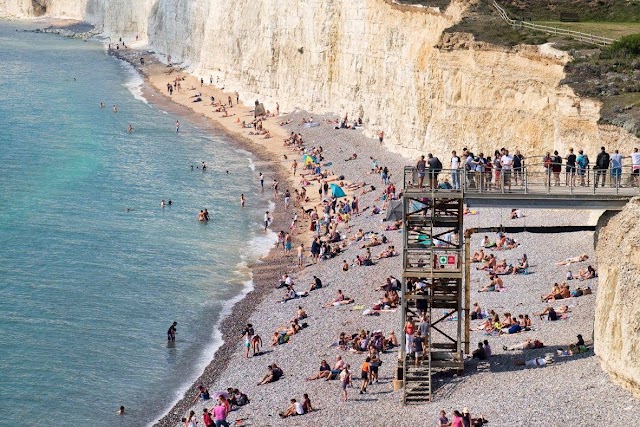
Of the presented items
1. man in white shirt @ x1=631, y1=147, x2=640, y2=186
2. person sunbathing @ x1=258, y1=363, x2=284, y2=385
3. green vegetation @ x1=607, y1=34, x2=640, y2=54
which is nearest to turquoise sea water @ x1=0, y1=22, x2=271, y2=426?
person sunbathing @ x1=258, y1=363, x2=284, y2=385

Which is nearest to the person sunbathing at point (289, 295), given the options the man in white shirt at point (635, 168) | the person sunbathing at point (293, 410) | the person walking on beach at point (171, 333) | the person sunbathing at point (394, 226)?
the person walking on beach at point (171, 333)

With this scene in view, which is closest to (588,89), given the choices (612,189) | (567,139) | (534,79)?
(567,139)

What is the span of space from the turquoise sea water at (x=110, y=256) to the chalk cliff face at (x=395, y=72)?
790 centimetres

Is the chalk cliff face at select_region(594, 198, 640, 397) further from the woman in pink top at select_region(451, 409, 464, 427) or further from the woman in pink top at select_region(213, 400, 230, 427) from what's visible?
the woman in pink top at select_region(213, 400, 230, 427)

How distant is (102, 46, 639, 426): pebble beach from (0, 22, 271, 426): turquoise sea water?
1.59m

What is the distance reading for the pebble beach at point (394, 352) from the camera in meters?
24.9

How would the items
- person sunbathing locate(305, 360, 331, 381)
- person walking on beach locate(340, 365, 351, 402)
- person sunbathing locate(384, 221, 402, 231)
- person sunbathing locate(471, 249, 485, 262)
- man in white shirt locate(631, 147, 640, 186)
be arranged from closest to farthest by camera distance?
man in white shirt locate(631, 147, 640, 186), person walking on beach locate(340, 365, 351, 402), person sunbathing locate(305, 360, 331, 381), person sunbathing locate(471, 249, 485, 262), person sunbathing locate(384, 221, 402, 231)

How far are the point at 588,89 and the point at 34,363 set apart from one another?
21633mm

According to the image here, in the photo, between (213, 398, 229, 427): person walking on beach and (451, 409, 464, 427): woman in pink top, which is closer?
(451, 409, 464, 427): woman in pink top

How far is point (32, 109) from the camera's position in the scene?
85.9 m

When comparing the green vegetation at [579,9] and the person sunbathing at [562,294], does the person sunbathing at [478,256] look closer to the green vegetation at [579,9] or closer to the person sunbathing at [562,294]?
A: the person sunbathing at [562,294]

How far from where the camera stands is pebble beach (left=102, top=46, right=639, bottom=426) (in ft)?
81.7

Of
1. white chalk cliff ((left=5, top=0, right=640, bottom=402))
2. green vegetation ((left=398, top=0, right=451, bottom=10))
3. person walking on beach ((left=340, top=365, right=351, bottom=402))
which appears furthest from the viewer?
green vegetation ((left=398, top=0, right=451, bottom=10))

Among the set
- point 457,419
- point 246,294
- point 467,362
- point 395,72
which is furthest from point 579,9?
point 457,419
